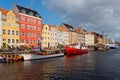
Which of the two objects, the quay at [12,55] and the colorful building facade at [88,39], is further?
the colorful building facade at [88,39]

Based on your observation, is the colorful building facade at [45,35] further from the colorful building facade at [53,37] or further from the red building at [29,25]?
the red building at [29,25]

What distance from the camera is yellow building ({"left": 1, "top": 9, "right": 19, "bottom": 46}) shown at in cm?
7325

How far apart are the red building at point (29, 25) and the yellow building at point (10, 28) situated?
10.3 ft

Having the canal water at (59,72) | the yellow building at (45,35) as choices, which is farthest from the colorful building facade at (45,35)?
the canal water at (59,72)

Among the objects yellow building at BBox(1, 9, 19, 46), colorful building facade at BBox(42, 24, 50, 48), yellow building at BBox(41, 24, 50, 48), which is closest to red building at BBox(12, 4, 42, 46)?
yellow building at BBox(1, 9, 19, 46)

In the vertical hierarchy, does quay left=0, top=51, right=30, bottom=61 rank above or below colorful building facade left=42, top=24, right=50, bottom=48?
below

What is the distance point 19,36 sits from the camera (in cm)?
8000

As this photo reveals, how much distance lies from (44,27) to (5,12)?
27.7 meters

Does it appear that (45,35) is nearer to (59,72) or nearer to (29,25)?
(29,25)

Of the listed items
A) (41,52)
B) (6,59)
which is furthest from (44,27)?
(6,59)

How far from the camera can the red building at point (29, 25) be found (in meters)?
82.2

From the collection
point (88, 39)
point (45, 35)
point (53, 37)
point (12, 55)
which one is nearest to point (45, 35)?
point (45, 35)

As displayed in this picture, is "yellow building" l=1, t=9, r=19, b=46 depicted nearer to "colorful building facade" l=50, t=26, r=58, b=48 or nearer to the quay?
the quay

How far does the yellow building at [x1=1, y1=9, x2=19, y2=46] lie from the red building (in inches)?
123
